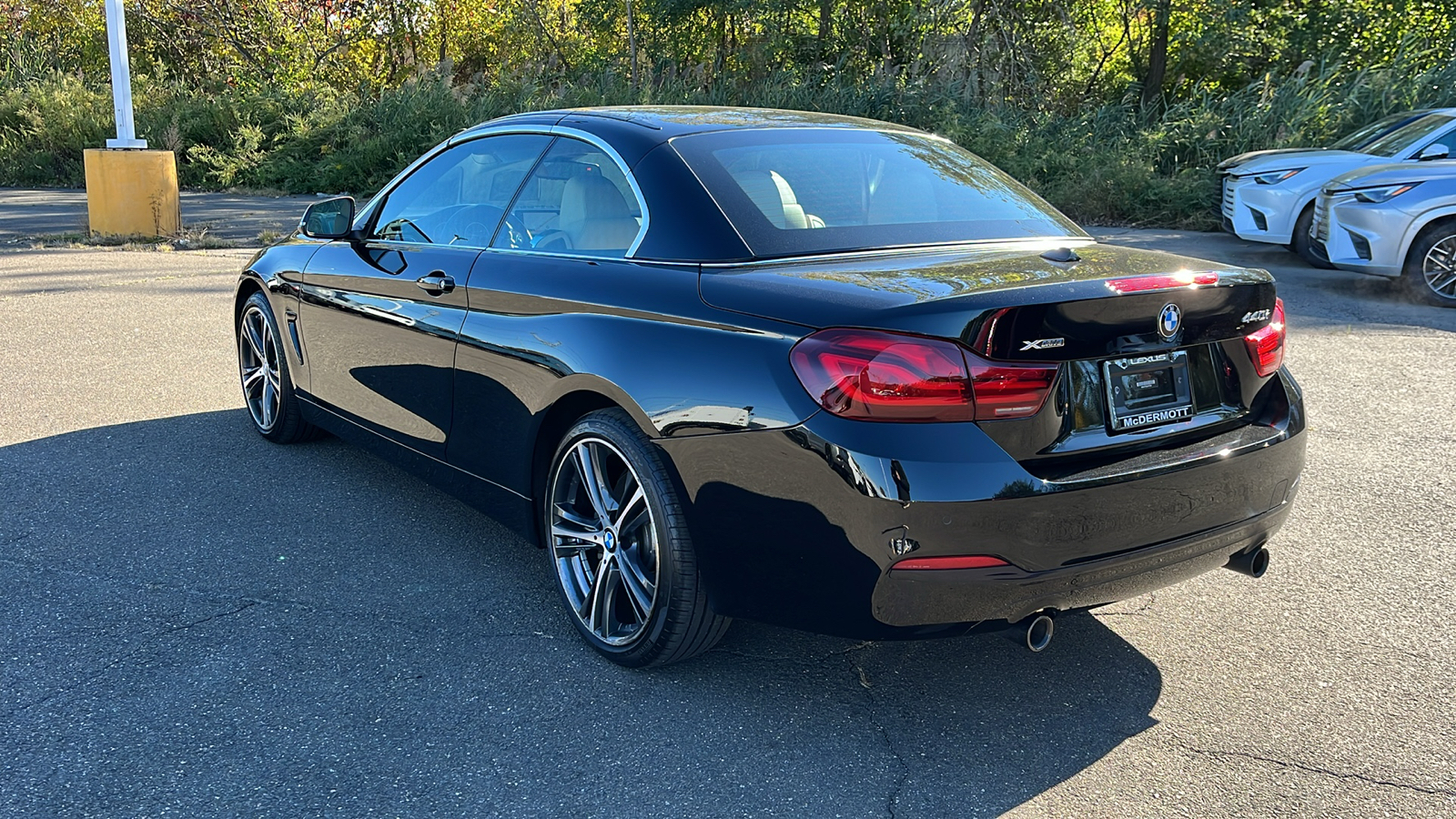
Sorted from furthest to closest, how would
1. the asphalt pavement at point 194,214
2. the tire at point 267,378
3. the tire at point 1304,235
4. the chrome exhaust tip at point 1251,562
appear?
the asphalt pavement at point 194,214
the tire at point 1304,235
the tire at point 267,378
the chrome exhaust tip at point 1251,562

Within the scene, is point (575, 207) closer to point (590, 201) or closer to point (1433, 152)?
point (590, 201)

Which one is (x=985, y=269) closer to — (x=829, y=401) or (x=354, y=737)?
(x=829, y=401)

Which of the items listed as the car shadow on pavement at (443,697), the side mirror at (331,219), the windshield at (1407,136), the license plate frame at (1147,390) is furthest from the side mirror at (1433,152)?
the side mirror at (331,219)

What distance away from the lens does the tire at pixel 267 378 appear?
17.0 ft

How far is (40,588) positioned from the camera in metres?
3.74

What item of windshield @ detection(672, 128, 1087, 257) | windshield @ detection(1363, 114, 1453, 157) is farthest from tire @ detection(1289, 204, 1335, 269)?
windshield @ detection(672, 128, 1087, 257)

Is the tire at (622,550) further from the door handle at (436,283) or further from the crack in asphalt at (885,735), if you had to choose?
the door handle at (436,283)

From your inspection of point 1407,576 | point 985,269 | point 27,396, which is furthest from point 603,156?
point 27,396

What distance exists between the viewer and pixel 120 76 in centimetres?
1190

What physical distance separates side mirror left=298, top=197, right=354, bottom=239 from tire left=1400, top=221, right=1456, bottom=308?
340 inches

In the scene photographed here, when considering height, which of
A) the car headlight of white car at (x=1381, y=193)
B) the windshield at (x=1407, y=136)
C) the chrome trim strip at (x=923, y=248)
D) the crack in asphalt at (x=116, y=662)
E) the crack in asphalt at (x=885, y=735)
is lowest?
the crack in asphalt at (x=885, y=735)

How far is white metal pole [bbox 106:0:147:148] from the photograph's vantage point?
1161 centimetres

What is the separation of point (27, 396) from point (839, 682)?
5072mm

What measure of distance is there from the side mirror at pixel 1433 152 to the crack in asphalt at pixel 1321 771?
382 inches
